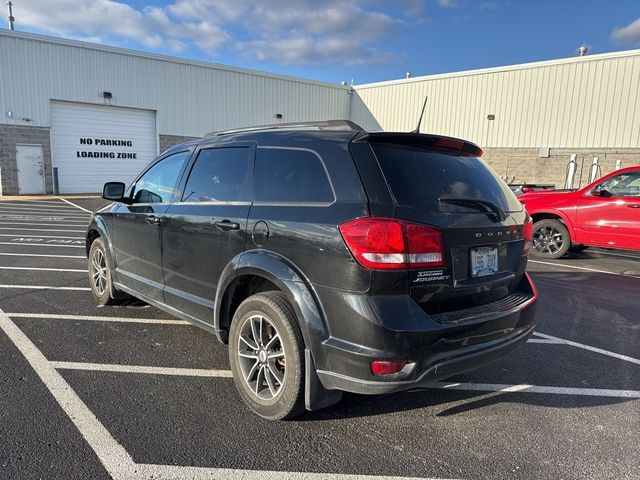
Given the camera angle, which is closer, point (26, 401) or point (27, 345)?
point (26, 401)

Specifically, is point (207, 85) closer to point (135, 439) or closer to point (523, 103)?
point (523, 103)

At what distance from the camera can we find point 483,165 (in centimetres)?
348

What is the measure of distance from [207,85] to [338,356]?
2622 cm

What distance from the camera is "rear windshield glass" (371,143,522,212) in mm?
2727

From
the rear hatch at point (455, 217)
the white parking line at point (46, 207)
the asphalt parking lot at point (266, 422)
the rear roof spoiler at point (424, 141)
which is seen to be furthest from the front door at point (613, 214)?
the white parking line at point (46, 207)

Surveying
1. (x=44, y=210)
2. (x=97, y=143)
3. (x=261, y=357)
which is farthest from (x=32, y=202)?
(x=261, y=357)

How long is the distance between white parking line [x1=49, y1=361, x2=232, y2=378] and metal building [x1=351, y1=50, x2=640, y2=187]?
862 inches

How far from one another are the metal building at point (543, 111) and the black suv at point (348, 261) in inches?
818

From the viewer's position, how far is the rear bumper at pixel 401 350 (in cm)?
250

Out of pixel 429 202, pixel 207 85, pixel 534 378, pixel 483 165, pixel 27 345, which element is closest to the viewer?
pixel 429 202

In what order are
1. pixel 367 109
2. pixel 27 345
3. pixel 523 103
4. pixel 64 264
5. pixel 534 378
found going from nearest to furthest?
pixel 534 378 < pixel 27 345 < pixel 64 264 < pixel 523 103 < pixel 367 109

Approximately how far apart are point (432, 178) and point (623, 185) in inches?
275

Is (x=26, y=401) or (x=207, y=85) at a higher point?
(x=207, y=85)

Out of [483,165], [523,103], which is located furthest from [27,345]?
[523,103]
